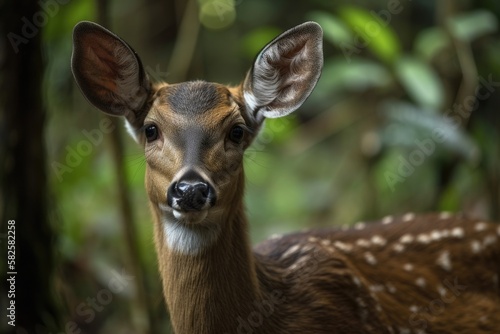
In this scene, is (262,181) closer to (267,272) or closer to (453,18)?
(453,18)

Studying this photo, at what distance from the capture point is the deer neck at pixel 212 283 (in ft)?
15.1

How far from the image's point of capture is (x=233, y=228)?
4.72 metres

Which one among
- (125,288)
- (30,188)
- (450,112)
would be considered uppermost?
(450,112)

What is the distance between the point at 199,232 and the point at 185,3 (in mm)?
4306

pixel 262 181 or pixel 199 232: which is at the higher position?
pixel 199 232

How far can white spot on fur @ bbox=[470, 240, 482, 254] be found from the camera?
5766mm

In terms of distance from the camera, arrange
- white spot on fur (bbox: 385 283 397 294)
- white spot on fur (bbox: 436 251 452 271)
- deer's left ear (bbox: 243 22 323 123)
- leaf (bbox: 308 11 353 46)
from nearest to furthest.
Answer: deer's left ear (bbox: 243 22 323 123), white spot on fur (bbox: 385 283 397 294), white spot on fur (bbox: 436 251 452 271), leaf (bbox: 308 11 353 46)

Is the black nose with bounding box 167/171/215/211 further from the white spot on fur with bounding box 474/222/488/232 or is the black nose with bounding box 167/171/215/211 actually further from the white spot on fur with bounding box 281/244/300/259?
the white spot on fur with bounding box 474/222/488/232

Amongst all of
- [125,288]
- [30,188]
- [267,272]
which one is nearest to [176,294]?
[267,272]

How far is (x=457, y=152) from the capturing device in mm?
7395

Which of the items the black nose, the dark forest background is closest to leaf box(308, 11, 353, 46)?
the dark forest background

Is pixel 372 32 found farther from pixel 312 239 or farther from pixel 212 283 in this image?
pixel 212 283

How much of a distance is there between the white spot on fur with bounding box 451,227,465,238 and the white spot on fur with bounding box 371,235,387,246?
0.48 metres

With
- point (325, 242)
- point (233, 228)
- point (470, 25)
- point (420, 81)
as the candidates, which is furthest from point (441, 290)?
point (470, 25)
